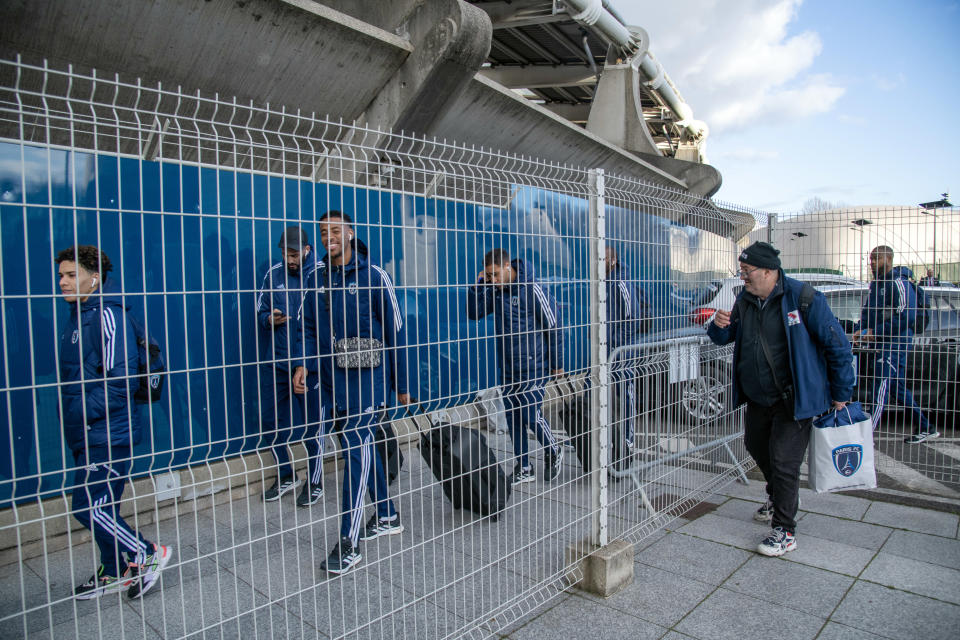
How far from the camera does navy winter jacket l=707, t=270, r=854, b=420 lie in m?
3.91

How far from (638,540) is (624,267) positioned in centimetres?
174

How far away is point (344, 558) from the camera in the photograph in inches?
138

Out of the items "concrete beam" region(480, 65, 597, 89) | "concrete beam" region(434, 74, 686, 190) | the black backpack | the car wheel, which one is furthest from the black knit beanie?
"concrete beam" region(480, 65, 597, 89)

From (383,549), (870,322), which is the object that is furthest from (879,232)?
(383,549)

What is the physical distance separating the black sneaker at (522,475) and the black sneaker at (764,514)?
164cm

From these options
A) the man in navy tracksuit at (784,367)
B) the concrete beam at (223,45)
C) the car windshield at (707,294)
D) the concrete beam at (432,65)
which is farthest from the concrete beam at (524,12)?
the man in navy tracksuit at (784,367)

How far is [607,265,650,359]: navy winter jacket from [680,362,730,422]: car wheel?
0.62m

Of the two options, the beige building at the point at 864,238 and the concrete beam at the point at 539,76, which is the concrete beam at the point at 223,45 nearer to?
the beige building at the point at 864,238

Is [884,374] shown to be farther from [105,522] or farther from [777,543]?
[105,522]

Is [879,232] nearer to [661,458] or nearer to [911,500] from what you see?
[911,500]

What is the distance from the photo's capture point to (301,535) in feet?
14.2

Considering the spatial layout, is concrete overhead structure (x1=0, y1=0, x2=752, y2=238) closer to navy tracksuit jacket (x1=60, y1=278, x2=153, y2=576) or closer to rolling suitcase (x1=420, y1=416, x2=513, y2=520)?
rolling suitcase (x1=420, y1=416, x2=513, y2=520)

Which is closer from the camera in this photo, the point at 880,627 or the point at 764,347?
the point at 880,627

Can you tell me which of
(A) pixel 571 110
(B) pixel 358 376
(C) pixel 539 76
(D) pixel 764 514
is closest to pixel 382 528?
(B) pixel 358 376
